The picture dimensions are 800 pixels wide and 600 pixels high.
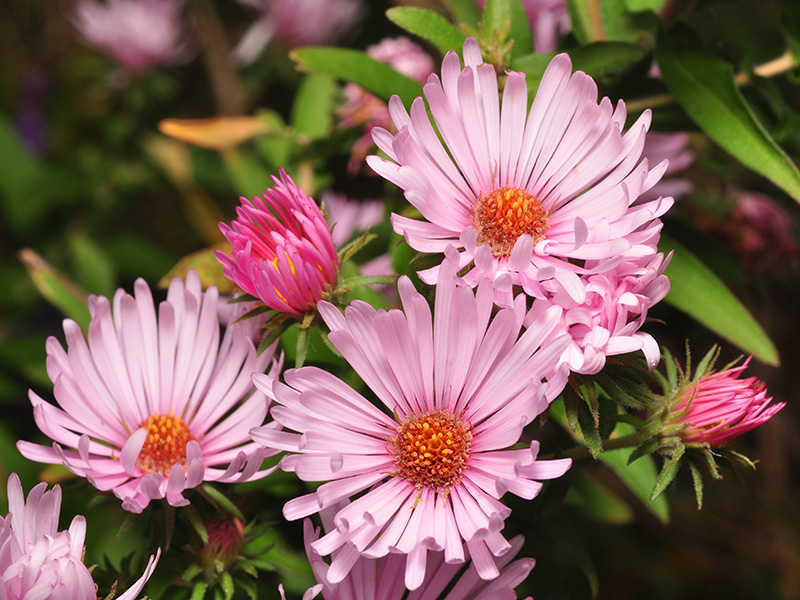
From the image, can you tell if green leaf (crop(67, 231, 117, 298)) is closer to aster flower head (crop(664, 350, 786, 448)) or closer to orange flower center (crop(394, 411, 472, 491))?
orange flower center (crop(394, 411, 472, 491))

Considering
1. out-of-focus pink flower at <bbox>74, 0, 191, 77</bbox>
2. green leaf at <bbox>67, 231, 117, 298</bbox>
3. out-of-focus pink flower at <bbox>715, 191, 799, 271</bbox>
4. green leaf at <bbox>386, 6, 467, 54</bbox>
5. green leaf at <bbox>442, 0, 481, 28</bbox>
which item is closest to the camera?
green leaf at <bbox>386, 6, 467, 54</bbox>

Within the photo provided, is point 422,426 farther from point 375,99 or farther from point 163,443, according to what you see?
point 375,99

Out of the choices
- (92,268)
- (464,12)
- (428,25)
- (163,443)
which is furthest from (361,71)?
(92,268)

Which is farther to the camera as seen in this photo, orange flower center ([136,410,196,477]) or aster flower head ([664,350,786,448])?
orange flower center ([136,410,196,477])

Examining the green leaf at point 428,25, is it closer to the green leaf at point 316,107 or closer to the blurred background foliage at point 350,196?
the blurred background foliage at point 350,196

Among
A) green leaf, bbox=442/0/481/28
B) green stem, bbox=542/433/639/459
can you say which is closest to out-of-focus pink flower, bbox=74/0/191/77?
green leaf, bbox=442/0/481/28

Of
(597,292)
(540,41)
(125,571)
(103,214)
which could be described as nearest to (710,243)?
(540,41)

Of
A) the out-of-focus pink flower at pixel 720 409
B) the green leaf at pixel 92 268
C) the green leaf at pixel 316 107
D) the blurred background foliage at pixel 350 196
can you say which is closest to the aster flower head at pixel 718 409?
the out-of-focus pink flower at pixel 720 409

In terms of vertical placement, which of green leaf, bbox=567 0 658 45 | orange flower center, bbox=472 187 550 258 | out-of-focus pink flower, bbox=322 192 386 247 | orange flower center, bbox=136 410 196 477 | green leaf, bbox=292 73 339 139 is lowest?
out-of-focus pink flower, bbox=322 192 386 247
